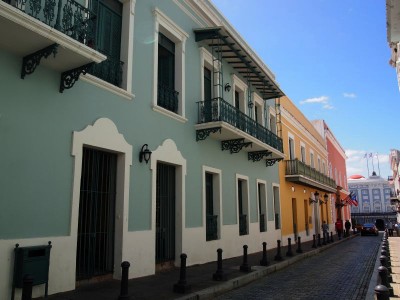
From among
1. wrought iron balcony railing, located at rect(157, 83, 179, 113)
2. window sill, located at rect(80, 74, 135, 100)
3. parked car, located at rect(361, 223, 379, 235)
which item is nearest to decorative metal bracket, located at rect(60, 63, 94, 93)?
window sill, located at rect(80, 74, 135, 100)

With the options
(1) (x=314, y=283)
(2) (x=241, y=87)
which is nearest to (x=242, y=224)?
(1) (x=314, y=283)

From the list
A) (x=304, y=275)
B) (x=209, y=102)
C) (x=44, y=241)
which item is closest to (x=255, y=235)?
(x=304, y=275)

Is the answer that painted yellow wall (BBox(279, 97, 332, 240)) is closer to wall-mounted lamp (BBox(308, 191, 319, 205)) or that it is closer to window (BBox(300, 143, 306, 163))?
wall-mounted lamp (BBox(308, 191, 319, 205))

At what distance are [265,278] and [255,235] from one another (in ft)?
17.1

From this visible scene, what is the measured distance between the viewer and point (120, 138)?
839cm

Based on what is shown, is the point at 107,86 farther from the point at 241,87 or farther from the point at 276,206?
the point at 276,206

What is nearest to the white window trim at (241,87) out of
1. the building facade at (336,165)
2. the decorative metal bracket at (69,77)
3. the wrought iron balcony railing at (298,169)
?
the wrought iron balcony railing at (298,169)

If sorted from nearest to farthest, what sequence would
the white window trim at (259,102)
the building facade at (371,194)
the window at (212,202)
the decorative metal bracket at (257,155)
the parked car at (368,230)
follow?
the window at (212,202), the decorative metal bracket at (257,155), the white window trim at (259,102), the parked car at (368,230), the building facade at (371,194)

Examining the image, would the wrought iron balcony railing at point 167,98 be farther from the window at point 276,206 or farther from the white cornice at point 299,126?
the white cornice at point 299,126

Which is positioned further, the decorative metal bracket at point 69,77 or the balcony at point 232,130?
the balcony at point 232,130

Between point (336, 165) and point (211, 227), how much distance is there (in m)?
32.2

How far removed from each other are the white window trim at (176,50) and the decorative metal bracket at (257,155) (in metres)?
5.28

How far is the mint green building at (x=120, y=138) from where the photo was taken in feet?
20.2

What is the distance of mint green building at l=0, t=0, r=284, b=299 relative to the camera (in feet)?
20.2
